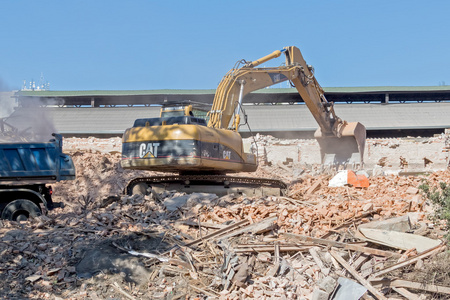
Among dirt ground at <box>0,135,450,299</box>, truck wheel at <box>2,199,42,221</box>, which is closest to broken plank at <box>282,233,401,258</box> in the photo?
dirt ground at <box>0,135,450,299</box>

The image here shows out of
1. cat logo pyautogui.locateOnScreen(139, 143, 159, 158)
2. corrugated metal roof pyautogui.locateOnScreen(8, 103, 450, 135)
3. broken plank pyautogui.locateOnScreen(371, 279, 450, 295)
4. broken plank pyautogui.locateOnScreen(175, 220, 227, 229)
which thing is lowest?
broken plank pyautogui.locateOnScreen(371, 279, 450, 295)

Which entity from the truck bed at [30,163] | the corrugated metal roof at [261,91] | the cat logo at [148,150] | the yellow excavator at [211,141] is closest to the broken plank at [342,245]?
the yellow excavator at [211,141]

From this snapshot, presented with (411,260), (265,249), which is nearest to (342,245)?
(411,260)

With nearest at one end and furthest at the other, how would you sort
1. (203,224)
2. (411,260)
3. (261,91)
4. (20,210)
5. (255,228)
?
(411,260) → (255,228) → (203,224) → (20,210) → (261,91)

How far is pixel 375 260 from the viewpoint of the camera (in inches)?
276

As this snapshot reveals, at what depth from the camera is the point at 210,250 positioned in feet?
25.3

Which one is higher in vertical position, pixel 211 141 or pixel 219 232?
pixel 211 141

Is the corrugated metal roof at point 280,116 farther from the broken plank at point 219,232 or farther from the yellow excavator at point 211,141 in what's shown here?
the broken plank at point 219,232

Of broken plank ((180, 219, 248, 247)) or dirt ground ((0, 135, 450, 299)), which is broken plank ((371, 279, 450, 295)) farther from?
broken plank ((180, 219, 248, 247))

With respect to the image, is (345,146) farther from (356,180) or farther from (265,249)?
(265,249)

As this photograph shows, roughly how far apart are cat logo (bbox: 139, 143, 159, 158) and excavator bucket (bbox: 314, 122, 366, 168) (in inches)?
297

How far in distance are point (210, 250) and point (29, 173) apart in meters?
5.29

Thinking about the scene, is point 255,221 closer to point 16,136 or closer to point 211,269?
point 211,269

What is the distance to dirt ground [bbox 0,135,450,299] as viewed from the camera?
6.60 m
